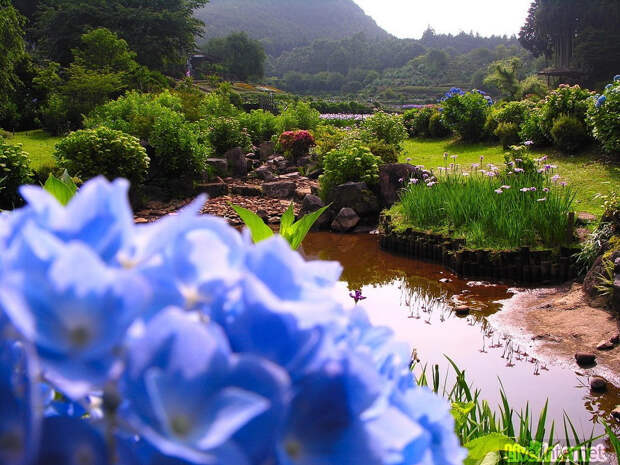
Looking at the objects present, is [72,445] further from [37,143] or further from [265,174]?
[37,143]

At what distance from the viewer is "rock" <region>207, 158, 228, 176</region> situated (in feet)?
41.2

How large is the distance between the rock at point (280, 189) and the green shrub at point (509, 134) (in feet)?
21.5

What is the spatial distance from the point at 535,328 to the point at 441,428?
16.2ft

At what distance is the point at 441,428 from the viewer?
43 cm

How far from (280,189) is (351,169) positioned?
1.98 meters

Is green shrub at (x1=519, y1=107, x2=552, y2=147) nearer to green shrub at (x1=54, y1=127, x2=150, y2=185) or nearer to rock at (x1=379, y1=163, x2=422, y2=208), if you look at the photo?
rock at (x1=379, y1=163, x2=422, y2=208)

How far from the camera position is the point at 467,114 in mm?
15422

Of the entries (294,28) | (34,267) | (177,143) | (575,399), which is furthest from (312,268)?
(294,28)

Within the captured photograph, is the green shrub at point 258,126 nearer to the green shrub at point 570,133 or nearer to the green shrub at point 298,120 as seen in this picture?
the green shrub at point 298,120

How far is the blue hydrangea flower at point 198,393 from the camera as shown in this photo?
285mm

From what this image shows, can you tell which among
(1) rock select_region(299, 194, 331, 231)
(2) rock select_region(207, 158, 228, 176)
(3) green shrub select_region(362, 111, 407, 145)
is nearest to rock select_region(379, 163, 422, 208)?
(1) rock select_region(299, 194, 331, 231)

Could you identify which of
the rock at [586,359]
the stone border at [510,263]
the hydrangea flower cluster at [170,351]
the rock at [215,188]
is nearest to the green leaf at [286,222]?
the hydrangea flower cluster at [170,351]

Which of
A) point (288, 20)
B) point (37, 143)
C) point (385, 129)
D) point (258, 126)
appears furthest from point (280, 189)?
point (288, 20)

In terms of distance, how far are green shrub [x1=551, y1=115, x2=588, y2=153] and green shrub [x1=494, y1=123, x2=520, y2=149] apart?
206 cm
